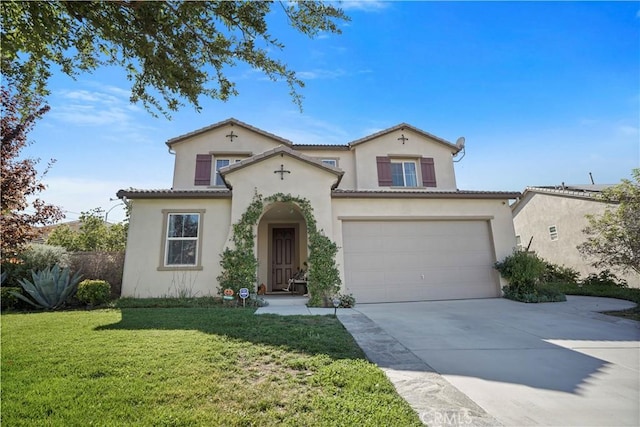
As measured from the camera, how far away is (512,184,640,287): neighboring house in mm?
15195

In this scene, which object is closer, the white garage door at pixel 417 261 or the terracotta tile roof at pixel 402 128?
the white garage door at pixel 417 261

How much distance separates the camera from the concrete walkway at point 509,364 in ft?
9.06

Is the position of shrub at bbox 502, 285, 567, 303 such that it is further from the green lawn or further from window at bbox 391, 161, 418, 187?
the green lawn

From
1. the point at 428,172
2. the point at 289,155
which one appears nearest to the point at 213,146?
the point at 289,155

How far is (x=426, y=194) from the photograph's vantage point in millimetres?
10727

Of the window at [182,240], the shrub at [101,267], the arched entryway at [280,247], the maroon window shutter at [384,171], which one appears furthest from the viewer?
the maroon window shutter at [384,171]

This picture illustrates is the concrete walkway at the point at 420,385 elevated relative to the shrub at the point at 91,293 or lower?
lower

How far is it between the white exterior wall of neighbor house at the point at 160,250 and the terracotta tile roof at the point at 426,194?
177 inches

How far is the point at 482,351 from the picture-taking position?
4.50 m

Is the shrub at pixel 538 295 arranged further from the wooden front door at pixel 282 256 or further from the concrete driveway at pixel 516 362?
the wooden front door at pixel 282 256

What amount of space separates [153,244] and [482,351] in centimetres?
1018

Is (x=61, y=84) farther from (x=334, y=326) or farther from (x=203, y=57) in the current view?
(x=334, y=326)

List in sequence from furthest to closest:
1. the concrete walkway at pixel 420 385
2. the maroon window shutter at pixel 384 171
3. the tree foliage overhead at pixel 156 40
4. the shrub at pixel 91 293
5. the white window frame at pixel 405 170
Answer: the white window frame at pixel 405 170 < the maroon window shutter at pixel 384 171 < the shrub at pixel 91 293 < the tree foliage overhead at pixel 156 40 < the concrete walkway at pixel 420 385

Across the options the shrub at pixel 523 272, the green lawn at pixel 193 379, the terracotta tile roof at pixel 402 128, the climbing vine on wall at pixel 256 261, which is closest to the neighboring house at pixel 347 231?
the climbing vine on wall at pixel 256 261
